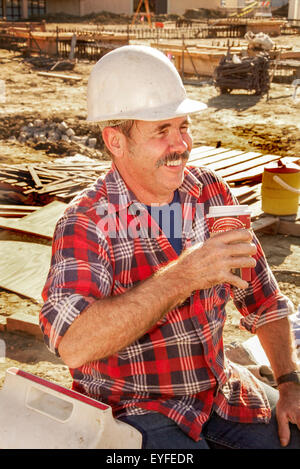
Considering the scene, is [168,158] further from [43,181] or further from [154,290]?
[43,181]

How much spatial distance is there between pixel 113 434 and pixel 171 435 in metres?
0.39

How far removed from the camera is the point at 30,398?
1.93m

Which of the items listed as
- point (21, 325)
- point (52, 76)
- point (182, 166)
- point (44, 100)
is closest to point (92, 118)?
point (182, 166)

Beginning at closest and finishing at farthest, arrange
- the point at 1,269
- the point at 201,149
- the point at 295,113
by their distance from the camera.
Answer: the point at 1,269
the point at 201,149
the point at 295,113

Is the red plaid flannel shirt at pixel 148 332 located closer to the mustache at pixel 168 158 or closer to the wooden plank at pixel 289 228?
the mustache at pixel 168 158

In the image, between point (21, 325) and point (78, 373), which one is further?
point (21, 325)

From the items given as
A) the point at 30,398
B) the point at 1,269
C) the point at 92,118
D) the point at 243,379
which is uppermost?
the point at 92,118

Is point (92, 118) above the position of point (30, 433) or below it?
above

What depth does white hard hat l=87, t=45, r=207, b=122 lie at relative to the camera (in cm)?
233

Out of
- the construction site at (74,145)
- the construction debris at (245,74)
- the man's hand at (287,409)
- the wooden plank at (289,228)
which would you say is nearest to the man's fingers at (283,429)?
the man's hand at (287,409)

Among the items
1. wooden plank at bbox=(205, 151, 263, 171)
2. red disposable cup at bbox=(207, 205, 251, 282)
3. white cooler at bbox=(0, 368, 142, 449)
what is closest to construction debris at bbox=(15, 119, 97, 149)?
wooden plank at bbox=(205, 151, 263, 171)

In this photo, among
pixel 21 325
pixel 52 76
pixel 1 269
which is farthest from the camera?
pixel 52 76

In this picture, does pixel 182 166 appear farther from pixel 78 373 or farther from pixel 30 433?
pixel 30 433

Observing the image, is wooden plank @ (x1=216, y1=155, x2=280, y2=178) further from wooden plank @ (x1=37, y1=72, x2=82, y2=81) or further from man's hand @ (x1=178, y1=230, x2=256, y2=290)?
wooden plank @ (x1=37, y1=72, x2=82, y2=81)
